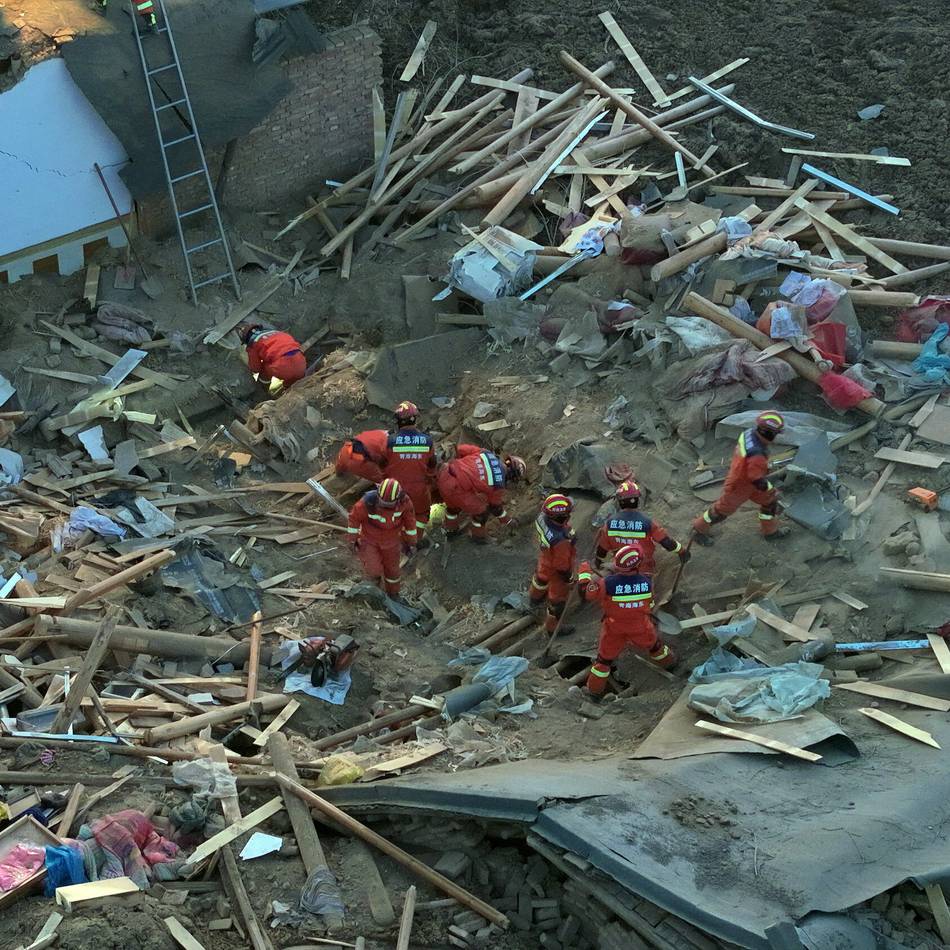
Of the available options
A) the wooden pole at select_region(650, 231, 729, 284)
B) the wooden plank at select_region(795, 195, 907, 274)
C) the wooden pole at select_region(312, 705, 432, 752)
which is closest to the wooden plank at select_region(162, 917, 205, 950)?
the wooden pole at select_region(312, 705, 432, 752)

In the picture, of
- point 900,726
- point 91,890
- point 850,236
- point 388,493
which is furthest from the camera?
point 850,236

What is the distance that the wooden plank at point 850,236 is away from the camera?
48.1ft

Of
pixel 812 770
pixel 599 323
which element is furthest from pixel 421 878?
pixel 599 323

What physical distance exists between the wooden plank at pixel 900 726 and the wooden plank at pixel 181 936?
18.0 feet

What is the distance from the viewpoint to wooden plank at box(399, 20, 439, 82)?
1778 cm

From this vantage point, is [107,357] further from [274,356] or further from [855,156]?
[855,156]

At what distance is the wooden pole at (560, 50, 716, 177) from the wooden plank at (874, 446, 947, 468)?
5412 mm

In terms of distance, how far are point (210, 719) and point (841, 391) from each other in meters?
7.43

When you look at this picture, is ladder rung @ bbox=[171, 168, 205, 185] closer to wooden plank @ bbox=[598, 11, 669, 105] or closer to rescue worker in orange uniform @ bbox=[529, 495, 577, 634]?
wooden plank @ bbox=[598, 11, 669, 105]

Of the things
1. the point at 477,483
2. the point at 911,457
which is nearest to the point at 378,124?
→ the point at 477,483

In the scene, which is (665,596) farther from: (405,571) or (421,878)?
(421,878)

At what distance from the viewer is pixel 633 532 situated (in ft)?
37.3

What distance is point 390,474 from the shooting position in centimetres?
1305

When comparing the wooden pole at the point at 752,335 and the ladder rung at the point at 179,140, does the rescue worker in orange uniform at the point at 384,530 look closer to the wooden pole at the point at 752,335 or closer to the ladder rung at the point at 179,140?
the wooden pole at the point at 752,335
